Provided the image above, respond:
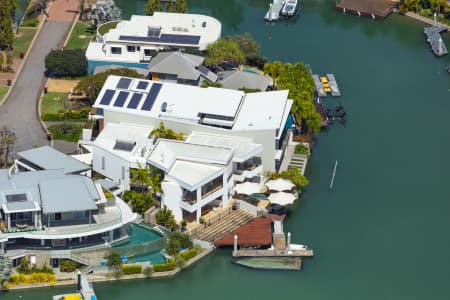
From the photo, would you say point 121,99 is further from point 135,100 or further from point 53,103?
point 53,103

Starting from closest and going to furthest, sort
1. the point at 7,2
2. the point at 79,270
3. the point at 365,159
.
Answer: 1. the point at 79,270
2. the point at 365,159
3. the point at 7,2

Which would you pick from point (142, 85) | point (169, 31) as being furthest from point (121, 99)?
point (169, 31)

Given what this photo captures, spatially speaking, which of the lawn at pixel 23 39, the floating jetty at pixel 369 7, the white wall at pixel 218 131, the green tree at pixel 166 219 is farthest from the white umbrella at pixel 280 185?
the floating jetty at pixel 369 7

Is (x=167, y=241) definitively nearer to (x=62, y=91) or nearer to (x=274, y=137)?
(x=274, y=137)

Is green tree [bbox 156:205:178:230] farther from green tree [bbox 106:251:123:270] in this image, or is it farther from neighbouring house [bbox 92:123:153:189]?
green tree [bbox 106:251:123:270]

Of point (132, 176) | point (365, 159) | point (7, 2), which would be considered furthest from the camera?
point (7, 2)

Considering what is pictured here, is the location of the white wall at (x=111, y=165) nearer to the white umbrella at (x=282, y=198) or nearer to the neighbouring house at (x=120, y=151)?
the neighbouring house at (x=120, y=151)

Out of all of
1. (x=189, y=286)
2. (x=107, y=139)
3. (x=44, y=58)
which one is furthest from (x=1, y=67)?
(x=189, y=286)
